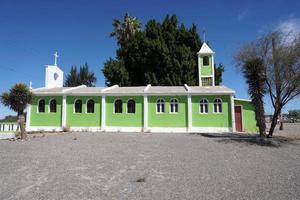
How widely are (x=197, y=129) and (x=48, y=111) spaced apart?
13535mm

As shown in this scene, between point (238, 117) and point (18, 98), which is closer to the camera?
point (18, 98)

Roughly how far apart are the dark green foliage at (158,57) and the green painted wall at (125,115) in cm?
1046

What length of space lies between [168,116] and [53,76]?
47.5 feet

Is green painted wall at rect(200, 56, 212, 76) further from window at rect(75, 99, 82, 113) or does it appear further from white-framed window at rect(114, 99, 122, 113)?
window at rect(75, 99, 82, 113)

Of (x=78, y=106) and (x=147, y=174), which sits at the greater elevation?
(x=78, y=106)

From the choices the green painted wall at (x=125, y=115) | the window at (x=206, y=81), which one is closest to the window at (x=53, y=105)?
the green painted wall at (x=125, y=115)

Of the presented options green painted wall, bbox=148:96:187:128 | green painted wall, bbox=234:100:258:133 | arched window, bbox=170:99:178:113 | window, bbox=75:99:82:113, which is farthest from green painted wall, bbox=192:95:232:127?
window, bbox=75:99:82:113

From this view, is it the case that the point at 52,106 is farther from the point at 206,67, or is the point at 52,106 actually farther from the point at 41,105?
the point at 206,67

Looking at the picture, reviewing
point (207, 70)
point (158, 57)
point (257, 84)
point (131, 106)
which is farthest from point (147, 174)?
point (158, 57)

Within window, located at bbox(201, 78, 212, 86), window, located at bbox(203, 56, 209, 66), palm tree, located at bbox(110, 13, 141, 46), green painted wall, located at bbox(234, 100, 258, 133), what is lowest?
green painted wall, located at bbox(234, 100, 258, 133)

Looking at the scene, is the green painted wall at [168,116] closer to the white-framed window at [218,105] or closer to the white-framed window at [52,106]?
the white-framed window at [218,105]

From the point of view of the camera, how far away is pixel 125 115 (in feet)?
71.4

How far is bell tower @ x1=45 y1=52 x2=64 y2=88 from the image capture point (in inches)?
1058

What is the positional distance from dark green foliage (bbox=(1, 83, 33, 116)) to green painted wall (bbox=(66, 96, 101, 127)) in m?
6.58
